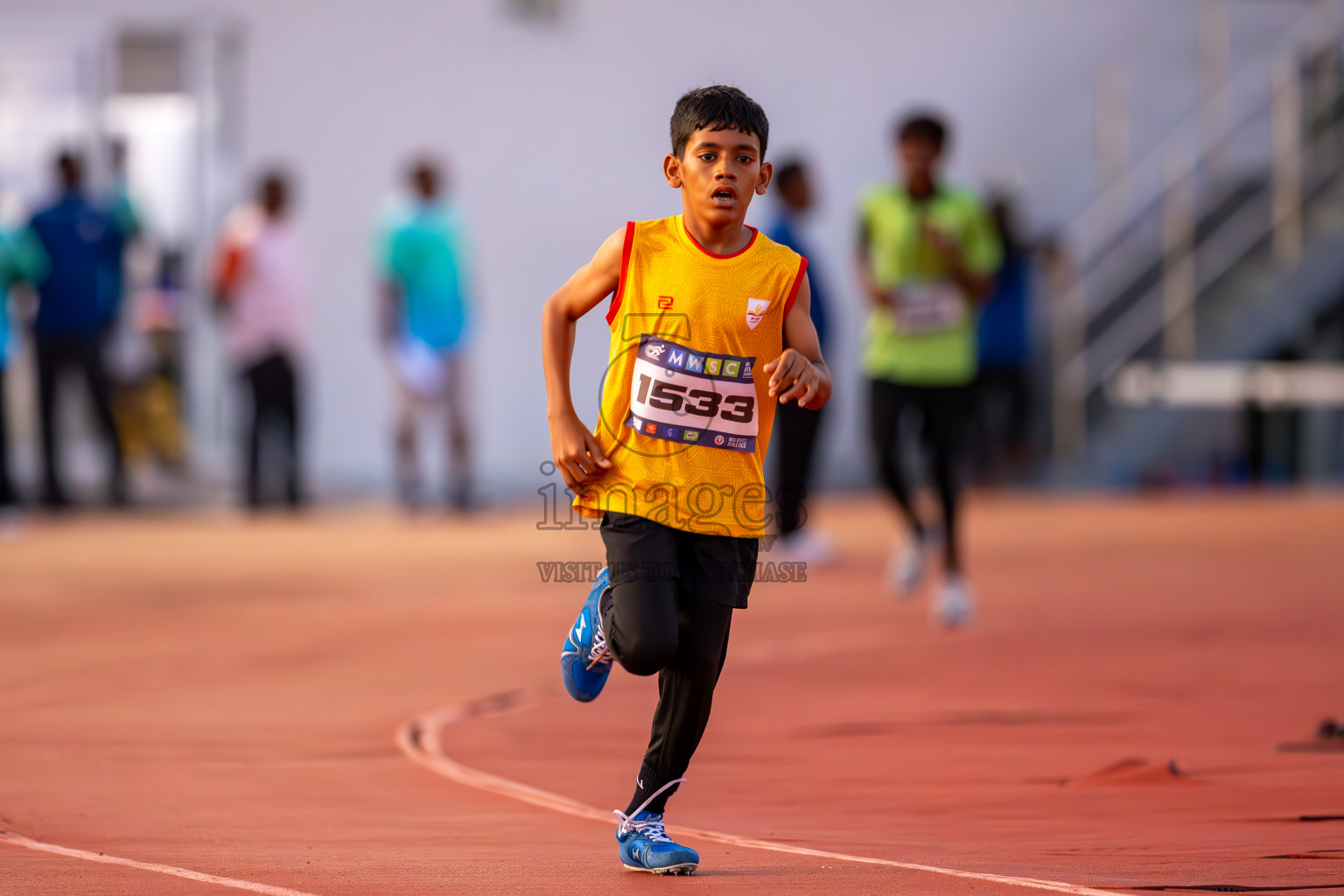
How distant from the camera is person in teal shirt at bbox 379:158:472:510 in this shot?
11062mm

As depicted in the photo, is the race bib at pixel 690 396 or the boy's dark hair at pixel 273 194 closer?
the race bib at pixel 690 396

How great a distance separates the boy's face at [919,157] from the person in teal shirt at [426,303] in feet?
14.9

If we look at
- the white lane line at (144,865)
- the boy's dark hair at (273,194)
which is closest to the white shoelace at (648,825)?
the white lane line at (144,865)

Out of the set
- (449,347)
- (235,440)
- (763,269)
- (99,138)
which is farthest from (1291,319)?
(763,269)

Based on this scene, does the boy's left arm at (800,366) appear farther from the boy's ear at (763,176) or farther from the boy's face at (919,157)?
the boy's face at (919,157)

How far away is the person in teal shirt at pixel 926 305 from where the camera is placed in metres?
7.00

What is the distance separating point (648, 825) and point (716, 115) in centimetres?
129

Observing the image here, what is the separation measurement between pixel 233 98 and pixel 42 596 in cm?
782

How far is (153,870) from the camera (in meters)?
3.12

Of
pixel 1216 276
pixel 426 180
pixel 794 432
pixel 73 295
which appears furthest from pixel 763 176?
pixel 1216 276

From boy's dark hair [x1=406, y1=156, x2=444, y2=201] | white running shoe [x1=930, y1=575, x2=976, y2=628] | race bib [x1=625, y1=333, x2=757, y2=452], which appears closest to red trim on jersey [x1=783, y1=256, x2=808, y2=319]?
race bib [x1=625, y1=333, x2=757, y2=452]

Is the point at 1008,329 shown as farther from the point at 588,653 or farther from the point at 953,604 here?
the point at 588,653

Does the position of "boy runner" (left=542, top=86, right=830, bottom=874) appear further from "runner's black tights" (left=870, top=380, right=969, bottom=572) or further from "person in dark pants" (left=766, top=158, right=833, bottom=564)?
"person in dark pants" (left=766, top=158, right=833, bottom=564)

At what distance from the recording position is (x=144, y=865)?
3.17m
